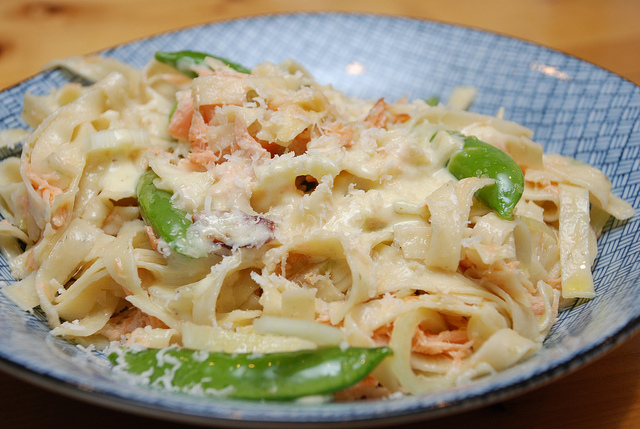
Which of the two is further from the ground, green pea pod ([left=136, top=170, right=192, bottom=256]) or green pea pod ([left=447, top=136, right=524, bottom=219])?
green pea pod ([left=447, top=136, right=524, bottom=219])

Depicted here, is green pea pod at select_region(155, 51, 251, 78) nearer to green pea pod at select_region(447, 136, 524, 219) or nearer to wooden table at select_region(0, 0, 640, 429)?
Answer: green pea pod at select_region(447, 136, 524, 219)

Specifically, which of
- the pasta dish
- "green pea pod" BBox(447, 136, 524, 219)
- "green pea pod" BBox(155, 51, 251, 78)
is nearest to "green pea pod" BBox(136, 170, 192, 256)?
the pasta dish

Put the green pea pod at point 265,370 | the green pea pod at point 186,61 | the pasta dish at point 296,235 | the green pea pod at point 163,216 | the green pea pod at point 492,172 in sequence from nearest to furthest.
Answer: the green pea pod at point 265,370
the pasta dish at point 296,235
the green pea pod at point 163,216
the green pea pod at point 492,172
the green pea pod at point 186,61

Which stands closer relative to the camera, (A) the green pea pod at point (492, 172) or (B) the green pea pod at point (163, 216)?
(B) the green pea pod at point (163, 216)

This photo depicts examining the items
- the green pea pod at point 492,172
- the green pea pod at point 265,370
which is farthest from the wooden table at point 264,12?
the green pea pod at point 265,370

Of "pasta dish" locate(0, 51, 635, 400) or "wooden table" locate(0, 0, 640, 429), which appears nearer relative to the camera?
"pasta dish" locate(0, 51, 635, 400)

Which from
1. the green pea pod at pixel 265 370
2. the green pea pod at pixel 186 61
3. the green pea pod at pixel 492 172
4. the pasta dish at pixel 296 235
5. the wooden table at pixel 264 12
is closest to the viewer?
the green pea pod at pixel 265 370

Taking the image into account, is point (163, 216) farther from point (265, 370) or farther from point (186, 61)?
point (186, 61)

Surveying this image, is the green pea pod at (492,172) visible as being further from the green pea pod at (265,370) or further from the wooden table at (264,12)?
the wooden table at (264,12)
